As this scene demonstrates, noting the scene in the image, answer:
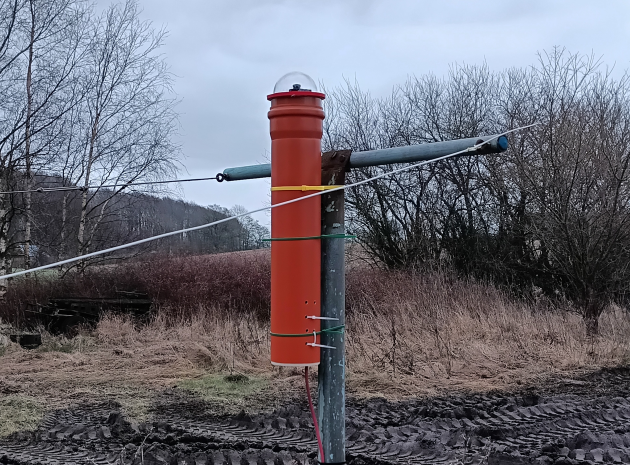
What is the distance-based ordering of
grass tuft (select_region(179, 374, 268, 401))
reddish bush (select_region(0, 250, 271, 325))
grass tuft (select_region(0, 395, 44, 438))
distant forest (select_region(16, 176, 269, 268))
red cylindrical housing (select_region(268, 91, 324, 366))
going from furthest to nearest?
distant forest (select_region(16, 176, 269, 268)) → reddish bush (select_region(0, 250, 271, 325)) → grass tuft (select_region(179, 374, 268, 401)) → grass tuft (select_region(0, 395, 44, 438)) → red cylindrical housing (select_region(268, 91, 324, 366))

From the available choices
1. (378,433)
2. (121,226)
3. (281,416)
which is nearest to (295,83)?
(378,433)

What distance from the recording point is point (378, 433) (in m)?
5.18

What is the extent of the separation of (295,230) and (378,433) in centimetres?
341

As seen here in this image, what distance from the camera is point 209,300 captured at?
14570 mm

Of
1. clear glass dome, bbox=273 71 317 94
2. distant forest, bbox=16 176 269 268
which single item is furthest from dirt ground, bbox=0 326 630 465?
distant forest, bbox=16 176 269 268

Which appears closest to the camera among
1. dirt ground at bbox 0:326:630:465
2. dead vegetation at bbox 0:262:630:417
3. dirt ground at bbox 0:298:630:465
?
dirt ground at bbox 0:326:630:465

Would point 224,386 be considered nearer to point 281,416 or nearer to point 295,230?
point 281,416

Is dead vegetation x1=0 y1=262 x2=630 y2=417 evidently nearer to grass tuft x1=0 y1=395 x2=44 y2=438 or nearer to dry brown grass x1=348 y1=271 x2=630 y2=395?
dry brown grass x1=348 y1=271 x2=630 y2=395

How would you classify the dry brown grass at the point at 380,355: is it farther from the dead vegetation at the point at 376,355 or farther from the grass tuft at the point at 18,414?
the grass tuft at the point at 18,414

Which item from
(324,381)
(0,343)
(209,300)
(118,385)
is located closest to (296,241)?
(324,381)

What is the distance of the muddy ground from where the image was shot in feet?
14.9

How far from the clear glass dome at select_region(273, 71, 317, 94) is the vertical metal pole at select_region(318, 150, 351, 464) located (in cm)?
37

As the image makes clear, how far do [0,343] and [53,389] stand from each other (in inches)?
164

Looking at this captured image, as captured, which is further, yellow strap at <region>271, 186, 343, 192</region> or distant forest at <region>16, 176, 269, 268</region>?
distant forest at <region>16, 176, 269, 268</region>
